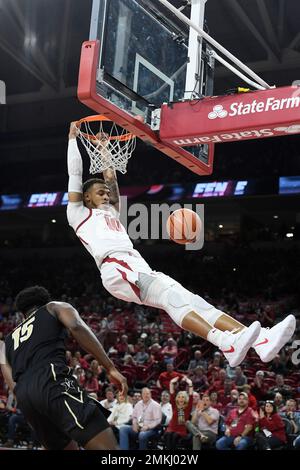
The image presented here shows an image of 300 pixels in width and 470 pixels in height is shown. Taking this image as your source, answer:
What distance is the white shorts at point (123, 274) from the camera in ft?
17.4

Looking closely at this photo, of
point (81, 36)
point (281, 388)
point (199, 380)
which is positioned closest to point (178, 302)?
point (281, 388)

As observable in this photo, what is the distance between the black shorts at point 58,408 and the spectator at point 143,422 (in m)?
6.79

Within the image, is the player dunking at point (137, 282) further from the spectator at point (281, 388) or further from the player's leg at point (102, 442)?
the spectator at point (281, 388)

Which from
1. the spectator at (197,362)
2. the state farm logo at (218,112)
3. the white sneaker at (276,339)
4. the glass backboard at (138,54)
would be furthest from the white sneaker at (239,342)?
the spectator at (197,362)

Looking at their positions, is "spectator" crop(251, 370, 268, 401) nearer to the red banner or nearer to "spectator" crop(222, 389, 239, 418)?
"spectator" crop(222, 389, 239, 418)

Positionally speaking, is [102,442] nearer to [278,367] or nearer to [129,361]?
[278,367]

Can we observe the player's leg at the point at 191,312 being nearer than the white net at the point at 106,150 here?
Yes

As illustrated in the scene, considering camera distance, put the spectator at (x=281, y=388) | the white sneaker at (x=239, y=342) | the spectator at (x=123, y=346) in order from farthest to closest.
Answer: the spectator at (x=123, y=346), the spectator at (x=281, y=388), the white sneaker at (x=239, y=342)

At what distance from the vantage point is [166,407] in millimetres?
11219

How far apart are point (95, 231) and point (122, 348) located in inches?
404

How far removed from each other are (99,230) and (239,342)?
1.56m

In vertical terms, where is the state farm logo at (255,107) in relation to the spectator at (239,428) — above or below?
above
